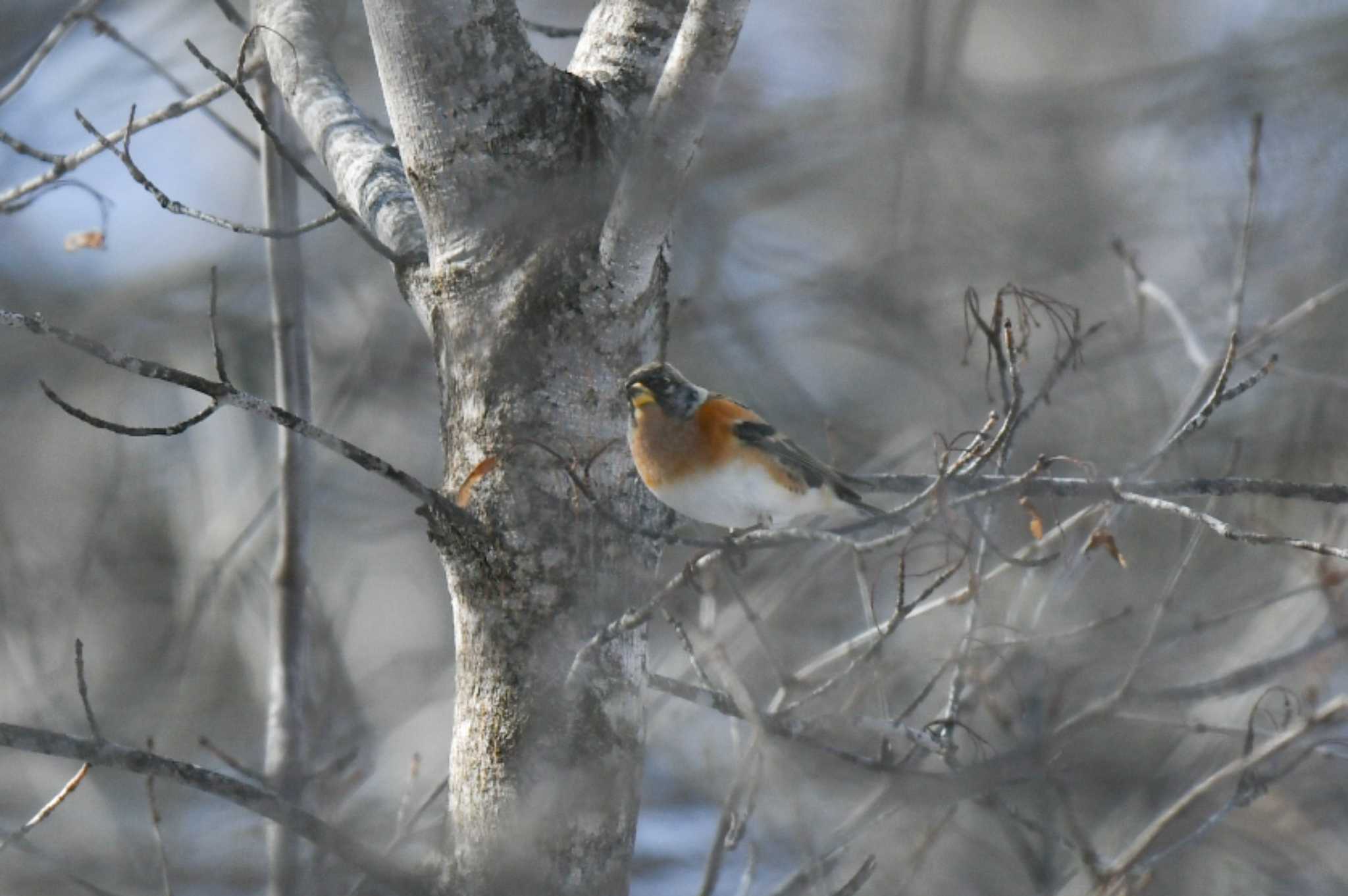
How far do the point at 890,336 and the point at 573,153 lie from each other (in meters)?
3.82

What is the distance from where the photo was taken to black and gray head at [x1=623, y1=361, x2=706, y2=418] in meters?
2.46

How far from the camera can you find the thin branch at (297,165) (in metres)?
2.28

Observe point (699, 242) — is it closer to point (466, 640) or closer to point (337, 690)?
point (337, 690)

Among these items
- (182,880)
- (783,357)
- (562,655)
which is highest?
(783,357)

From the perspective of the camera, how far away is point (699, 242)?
5824 mm

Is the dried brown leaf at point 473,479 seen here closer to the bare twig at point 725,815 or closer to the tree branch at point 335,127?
the tree branch at point 335,127

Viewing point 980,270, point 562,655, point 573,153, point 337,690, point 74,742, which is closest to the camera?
point 74,742

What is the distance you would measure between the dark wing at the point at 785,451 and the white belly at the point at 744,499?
0.12 ft

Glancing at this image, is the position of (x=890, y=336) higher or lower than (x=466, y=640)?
higher

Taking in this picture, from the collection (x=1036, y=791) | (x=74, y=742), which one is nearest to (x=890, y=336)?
(x=1036, y=791)

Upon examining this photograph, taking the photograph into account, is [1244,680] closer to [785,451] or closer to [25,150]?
[785,451]

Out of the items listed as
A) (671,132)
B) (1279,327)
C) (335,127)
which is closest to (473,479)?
(671,132)

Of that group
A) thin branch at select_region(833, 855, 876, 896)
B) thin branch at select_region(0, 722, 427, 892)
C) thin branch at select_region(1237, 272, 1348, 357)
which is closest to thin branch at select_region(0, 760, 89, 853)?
thin branch at select_region(0, 722, 427, 892)

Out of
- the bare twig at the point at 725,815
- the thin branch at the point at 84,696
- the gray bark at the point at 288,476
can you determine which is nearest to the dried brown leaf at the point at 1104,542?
the bare twig at the point at 725,815
